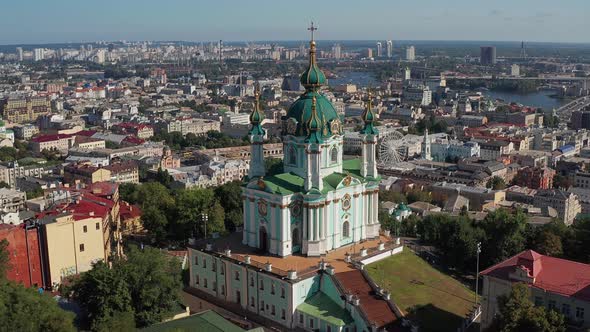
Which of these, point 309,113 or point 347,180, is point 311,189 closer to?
point 347,180

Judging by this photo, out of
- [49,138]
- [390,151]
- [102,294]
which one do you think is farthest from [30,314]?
[49,138]

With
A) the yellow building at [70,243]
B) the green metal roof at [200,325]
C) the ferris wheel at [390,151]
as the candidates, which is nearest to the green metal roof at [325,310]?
the green metal roof at [200,325]

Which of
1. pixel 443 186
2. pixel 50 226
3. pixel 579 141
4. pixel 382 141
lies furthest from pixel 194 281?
pixel 579 141

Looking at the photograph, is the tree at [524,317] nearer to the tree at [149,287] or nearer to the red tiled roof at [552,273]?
the red tiled roof at [552,273]

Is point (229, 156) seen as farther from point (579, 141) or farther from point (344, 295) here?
point (344, 295)

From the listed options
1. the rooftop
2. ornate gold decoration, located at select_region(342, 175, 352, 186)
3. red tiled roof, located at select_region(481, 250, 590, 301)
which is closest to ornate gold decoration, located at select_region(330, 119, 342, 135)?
ornate gold decoration, located at select_region(342, 175, 352, 186)

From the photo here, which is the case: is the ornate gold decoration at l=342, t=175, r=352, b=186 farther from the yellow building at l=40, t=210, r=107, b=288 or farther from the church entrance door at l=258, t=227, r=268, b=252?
the yellow building at l=40, t=210, r=107, b=288
